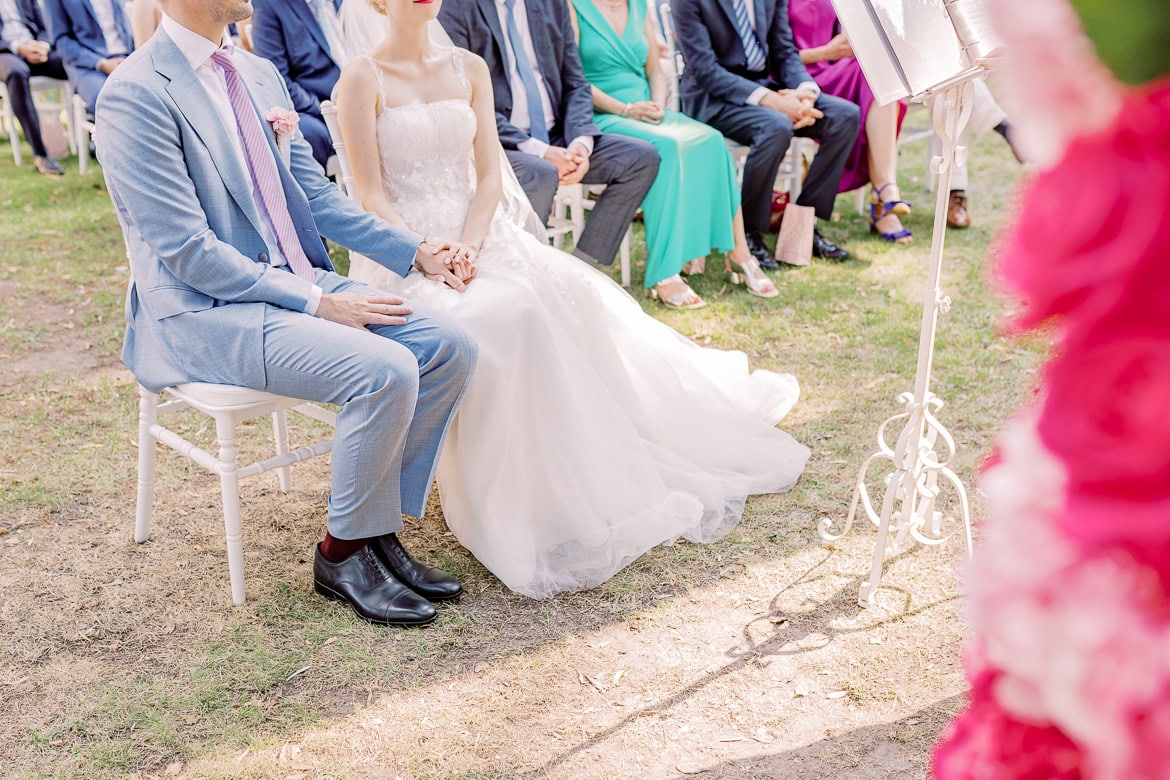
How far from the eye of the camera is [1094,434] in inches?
26.4

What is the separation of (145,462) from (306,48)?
2.91m

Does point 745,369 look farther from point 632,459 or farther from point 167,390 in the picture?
point 167,390

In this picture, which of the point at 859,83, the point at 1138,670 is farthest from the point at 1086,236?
the point at 859,83

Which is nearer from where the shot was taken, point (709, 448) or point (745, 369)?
point (709, 448)

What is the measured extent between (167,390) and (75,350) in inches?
91.0

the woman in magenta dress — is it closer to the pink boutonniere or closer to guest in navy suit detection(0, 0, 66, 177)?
the pink boutonniere

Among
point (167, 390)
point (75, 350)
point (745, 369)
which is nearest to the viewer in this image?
point (167, 390)

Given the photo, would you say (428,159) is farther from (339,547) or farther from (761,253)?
(761,253)

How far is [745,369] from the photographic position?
414cm

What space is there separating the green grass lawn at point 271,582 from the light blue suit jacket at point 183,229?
630mm

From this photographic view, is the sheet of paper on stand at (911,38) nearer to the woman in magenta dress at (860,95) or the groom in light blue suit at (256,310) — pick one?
the groom in light blue suit at (256,310)

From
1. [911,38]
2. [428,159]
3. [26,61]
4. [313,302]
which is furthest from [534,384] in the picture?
[26,61]

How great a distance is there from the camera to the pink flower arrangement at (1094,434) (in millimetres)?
653

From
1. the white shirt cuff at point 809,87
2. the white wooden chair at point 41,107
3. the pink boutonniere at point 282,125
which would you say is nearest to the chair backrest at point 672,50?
the white shirt cuff at point 809,87
